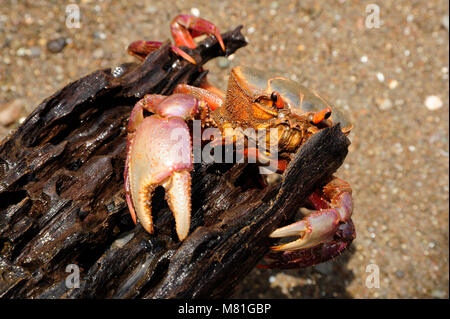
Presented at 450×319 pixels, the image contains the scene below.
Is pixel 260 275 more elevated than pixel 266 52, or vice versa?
pixel 266 52

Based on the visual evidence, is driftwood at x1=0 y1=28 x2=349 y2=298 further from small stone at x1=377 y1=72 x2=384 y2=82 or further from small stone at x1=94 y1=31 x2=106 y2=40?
small stone at x1=377 y1=72 x2=384 y2=82

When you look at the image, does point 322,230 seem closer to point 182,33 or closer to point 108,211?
point 108,211

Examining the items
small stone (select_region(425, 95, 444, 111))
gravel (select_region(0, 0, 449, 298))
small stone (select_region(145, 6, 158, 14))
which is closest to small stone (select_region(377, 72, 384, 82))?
gravel (select_region(0, 0, 449, 298))

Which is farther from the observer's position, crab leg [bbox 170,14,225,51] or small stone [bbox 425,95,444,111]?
small stone [bbox 425,95,444,111]

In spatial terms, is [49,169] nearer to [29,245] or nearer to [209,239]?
[29,245]

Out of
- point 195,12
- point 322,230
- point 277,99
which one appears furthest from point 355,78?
point 322,230

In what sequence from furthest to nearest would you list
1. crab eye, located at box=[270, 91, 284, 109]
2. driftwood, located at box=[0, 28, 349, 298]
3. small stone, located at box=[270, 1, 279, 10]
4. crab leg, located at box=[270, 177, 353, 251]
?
1. small stone, located at box=[270, 1, 279, 10]
2. crab eye, located at box=[270, 91, 284, 109]
3. crab leg, located at box=[270, 177, 353, 251]
4. driftwood, located at box=[0, 28, 349, 298]
